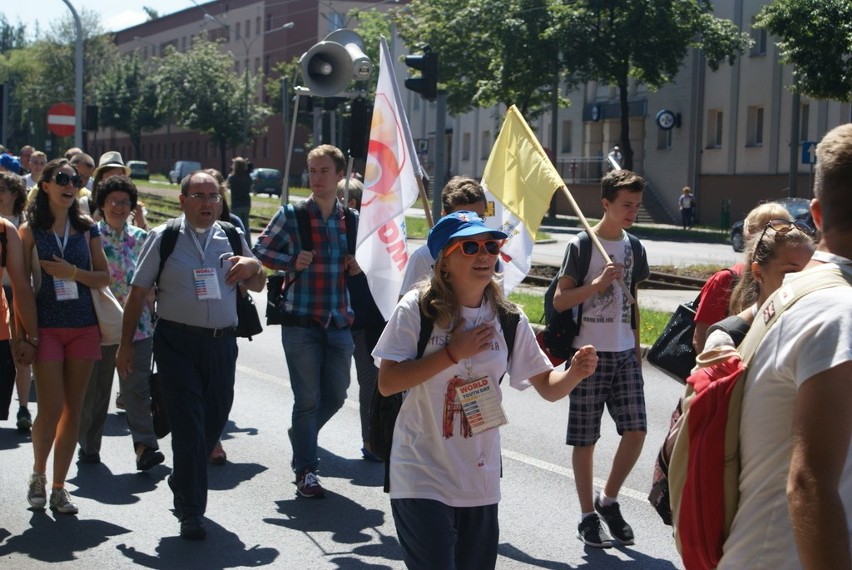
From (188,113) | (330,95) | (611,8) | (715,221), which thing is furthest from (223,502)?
(188,113)

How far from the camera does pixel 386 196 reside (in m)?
7.06

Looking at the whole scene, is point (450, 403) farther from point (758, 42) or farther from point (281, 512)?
point (758, 42)

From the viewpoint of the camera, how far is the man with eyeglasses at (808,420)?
2.36 meters

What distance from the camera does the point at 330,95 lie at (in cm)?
1288

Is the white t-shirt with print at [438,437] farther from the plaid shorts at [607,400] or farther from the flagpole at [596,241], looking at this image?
the plaid shorts at [607,400]

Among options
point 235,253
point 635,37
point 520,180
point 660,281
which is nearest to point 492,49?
point 635,37

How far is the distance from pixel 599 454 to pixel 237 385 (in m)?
3.90

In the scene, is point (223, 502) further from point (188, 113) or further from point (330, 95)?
point (188, 113)

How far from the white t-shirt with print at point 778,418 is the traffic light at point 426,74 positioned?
1171 centimetres

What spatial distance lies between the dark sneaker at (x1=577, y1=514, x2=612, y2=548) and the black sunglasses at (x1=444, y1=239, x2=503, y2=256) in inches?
97.4

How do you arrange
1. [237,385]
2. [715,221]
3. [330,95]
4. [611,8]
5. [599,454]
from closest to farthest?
[599,454] → [237,385] → [330,95] → [611,8] → [715,221]

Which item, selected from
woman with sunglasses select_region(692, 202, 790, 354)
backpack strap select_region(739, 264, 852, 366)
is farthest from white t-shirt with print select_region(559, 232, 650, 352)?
backpack strap select_region(739, 264, 852, 366)

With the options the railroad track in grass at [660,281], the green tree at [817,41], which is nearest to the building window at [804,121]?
the green tree at [817,41]

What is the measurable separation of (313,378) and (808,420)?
16.9ft
